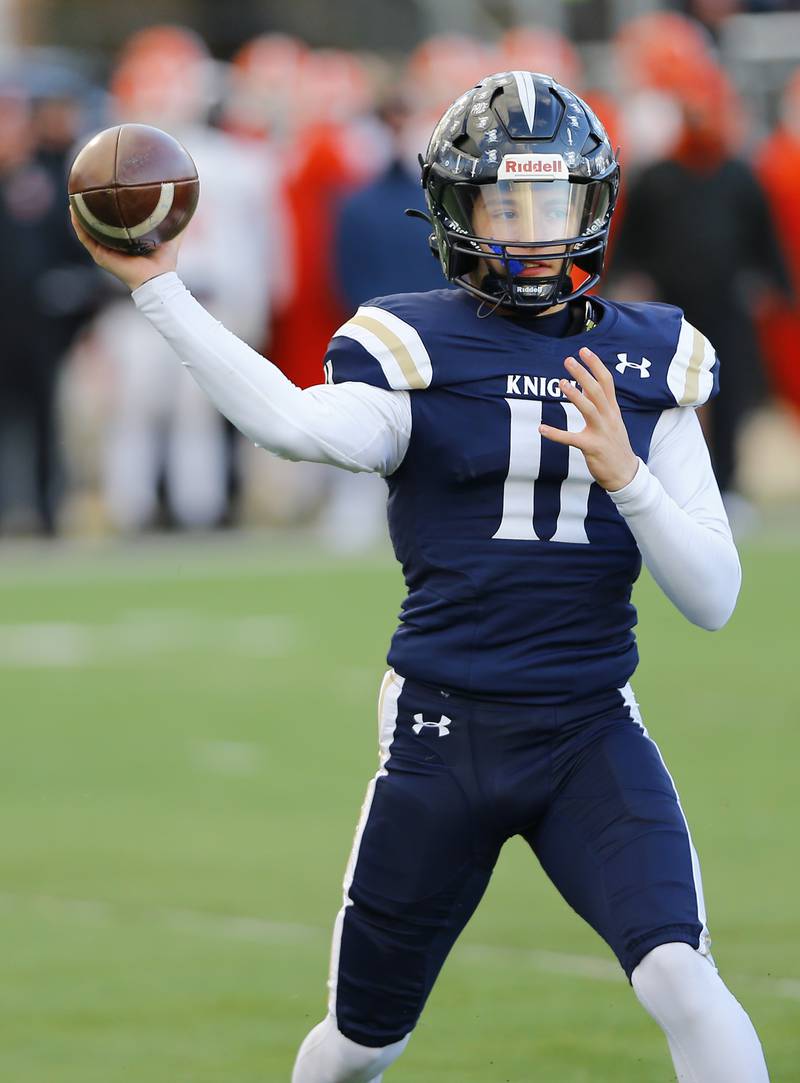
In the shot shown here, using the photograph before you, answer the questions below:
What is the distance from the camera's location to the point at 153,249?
359 centimetres

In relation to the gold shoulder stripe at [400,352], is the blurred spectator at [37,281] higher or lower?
lower

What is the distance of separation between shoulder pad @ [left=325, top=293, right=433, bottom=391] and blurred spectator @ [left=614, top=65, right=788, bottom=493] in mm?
9343

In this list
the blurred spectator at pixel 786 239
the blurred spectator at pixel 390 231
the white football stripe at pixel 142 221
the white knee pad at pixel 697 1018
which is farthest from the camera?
the blurred spectator at pixel 786 239

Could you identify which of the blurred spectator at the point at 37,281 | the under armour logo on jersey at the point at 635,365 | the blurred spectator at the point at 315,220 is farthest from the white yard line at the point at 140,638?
the under armour logo on jersey at the point at 635,365

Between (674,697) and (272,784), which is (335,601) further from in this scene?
(272,784)

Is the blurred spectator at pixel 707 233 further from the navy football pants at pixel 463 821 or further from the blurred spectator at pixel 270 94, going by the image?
the navy football pants at pixel 463 821

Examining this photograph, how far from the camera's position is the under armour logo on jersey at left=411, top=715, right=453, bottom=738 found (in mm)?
3713

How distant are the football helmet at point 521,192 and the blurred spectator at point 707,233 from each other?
917 cm

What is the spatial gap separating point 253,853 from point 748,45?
11.8 metres

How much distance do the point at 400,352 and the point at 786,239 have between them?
1082 cm

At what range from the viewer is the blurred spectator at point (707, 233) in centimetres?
1297

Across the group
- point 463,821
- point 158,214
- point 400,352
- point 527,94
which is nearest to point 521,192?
point 527,94

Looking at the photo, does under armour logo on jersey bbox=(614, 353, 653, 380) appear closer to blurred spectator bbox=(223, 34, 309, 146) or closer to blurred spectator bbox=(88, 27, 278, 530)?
blurred spectator bbox=(88, 27, 278, 530)

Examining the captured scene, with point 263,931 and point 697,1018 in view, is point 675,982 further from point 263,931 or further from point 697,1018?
point 263,931
